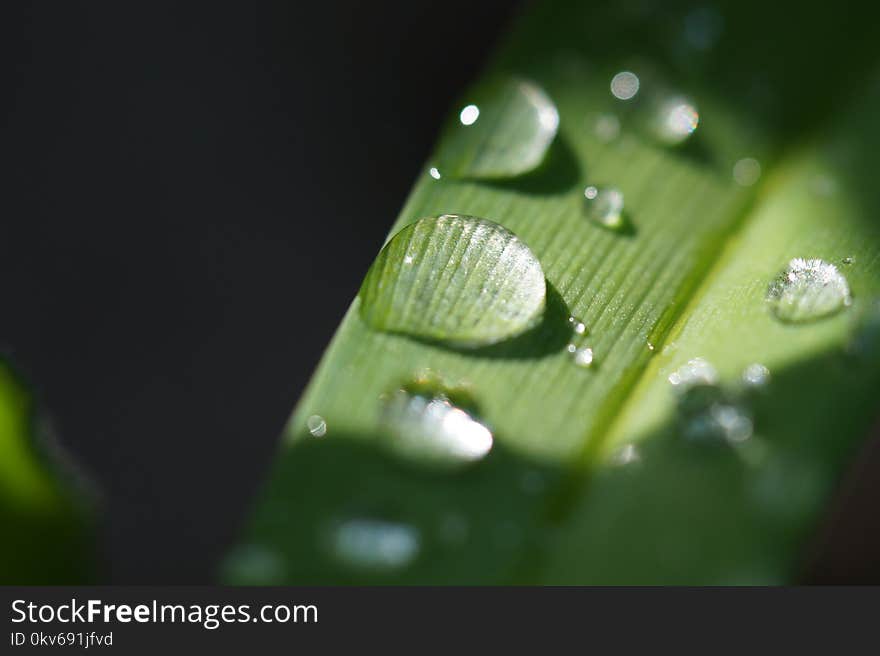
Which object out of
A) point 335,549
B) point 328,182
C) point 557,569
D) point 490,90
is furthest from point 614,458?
point 328,182

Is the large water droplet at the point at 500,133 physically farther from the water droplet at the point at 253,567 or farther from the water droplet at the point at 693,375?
the water droplet at the point at 253,567

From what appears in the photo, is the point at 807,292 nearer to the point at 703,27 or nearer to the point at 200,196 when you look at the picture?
the point at 703,27

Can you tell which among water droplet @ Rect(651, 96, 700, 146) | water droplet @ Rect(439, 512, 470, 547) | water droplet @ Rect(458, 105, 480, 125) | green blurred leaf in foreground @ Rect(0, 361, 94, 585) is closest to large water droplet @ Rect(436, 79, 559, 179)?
water droplet @ Rect(458, 105, 480, 125)

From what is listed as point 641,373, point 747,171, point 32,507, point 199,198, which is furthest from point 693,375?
point 199,198

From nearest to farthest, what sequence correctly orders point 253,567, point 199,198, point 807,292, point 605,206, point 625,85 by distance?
1. point 253,567
2. point 807,292
3. point 605,206
4. point 625,85
5. point 199,198

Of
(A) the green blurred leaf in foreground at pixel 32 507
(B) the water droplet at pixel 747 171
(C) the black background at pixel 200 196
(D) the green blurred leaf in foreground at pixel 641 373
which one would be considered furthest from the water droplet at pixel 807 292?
(C) the black background at pixel 200 196
